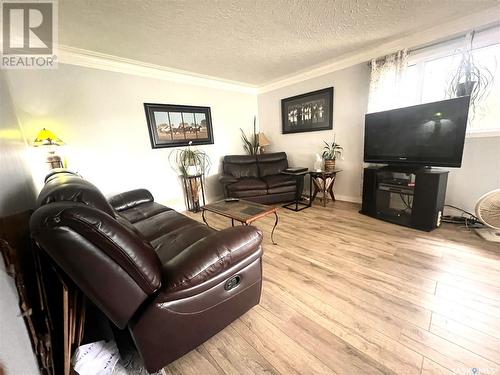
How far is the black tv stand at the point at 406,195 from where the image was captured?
2252mm

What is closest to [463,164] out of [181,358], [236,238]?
[236,238]

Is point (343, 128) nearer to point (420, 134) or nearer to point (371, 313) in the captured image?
point (420, 134)

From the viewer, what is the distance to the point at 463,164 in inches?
95.1

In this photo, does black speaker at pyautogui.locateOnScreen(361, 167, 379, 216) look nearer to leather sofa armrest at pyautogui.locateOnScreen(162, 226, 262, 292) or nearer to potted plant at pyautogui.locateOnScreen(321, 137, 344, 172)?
potted plant at pyautogui.locateOnScreen(321, 137, 344, 172)

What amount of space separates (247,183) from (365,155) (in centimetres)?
186

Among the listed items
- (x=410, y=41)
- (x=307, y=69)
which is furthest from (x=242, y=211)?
Result: (x=410, y=41)

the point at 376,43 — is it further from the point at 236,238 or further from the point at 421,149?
the point at 236,238

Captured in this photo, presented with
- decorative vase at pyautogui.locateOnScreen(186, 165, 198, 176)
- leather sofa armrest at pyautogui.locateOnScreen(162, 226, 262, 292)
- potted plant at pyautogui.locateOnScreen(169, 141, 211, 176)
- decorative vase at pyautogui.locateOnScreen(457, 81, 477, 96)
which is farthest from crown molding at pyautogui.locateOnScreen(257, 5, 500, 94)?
leather sofa armrest at pyautogui.locateOnScreen(162, 226, 262, 292)

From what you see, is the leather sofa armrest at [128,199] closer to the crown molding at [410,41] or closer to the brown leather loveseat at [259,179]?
the brown leather loveseat at [259,179]

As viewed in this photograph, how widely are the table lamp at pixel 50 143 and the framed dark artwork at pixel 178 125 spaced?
3.79ft

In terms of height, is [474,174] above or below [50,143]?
below

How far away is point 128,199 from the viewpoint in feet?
7.70

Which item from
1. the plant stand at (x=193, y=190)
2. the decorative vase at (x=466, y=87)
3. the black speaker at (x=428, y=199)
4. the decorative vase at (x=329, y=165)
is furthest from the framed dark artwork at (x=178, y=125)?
the decorative vase at (x=466, y=87)

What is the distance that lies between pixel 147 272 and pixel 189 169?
2.80 meters
